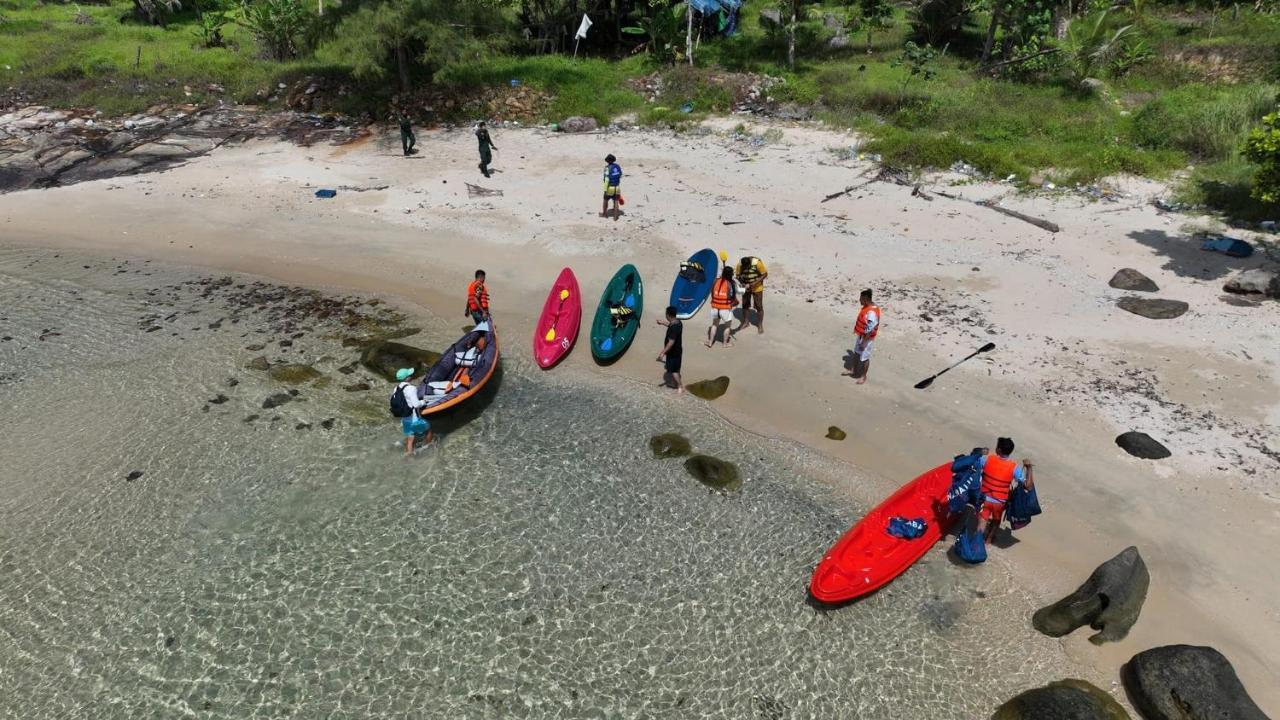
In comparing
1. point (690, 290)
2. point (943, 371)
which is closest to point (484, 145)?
point (690, 290)

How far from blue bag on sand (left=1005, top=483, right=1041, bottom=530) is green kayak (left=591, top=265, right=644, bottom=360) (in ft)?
26.0

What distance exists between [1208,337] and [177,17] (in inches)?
2193

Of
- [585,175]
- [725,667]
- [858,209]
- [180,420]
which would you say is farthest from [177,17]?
[725,667]

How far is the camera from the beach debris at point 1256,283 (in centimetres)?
Answer: 1459

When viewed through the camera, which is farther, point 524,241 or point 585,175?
point 585,175

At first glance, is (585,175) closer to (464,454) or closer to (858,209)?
(858,209)

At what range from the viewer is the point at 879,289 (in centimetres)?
1603

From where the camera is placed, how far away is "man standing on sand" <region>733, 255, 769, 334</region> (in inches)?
548

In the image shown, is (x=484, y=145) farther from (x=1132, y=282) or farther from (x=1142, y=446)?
(x=1142, y=446)

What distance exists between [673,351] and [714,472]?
2.56 m

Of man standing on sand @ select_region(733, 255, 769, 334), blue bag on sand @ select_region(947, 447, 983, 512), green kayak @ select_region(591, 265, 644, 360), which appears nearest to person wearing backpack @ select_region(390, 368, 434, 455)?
green kayak @ select_region(591, 265, 644, 360)

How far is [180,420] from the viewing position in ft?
41.9

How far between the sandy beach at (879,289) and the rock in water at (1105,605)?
0.23 metres

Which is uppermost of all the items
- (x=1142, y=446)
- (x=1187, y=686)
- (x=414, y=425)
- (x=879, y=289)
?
(x=879, y=289)
